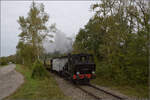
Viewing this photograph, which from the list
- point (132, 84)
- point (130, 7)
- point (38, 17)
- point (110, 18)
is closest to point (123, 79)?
point (132, 84)

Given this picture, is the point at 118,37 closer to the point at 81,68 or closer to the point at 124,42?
the point at 124,42

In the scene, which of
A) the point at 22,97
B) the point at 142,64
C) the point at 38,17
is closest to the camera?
the point at 22,97

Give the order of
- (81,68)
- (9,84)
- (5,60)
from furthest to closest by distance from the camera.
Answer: (5,60) < (9,84) < (81,68)

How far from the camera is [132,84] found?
1066cm

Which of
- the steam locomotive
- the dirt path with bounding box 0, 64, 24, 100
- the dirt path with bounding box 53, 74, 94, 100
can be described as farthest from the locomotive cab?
the dirt path with bounding box 0, 64, 24, 100

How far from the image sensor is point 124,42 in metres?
12.0

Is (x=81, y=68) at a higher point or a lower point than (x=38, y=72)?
higher

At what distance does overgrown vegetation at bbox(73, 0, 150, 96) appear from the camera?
9.18 metres

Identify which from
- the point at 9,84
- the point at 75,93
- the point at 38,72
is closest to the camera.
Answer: the point at 75,93

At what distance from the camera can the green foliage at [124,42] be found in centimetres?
917

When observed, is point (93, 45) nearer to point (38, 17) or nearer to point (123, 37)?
point (38, 17)

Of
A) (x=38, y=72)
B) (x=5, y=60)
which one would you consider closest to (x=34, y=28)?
(x=38, y=72)

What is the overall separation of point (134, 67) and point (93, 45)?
597 inches

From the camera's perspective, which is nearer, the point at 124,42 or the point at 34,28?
the point at 124,42
